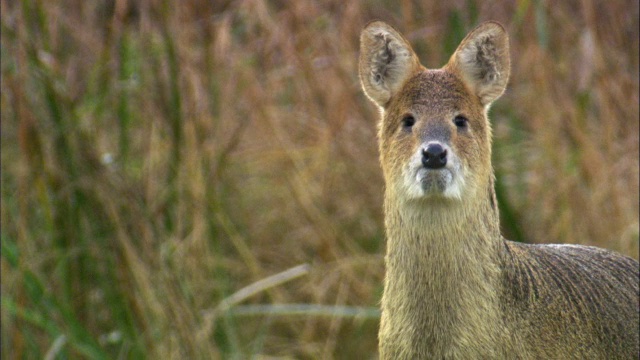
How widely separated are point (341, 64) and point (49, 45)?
1.94m

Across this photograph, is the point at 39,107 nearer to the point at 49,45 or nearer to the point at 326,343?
the point at 49,45

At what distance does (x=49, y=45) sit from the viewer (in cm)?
731

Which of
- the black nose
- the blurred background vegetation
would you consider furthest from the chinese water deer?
the blurred background vegetation

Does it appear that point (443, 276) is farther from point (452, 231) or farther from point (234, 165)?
point (234, 165)

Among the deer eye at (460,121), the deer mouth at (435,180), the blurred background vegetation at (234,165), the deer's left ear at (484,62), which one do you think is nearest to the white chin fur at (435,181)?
the deer mouth at (435,180)

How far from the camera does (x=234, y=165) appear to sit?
8.47 meters

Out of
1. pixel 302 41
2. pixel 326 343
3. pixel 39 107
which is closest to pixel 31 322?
pixel 39 107

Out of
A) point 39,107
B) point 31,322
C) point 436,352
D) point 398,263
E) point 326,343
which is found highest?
Answer: point 39,107

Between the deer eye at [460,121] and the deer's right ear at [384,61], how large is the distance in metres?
0.32

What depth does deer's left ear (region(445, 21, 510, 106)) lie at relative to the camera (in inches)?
181

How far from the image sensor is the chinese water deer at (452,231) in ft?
14.1

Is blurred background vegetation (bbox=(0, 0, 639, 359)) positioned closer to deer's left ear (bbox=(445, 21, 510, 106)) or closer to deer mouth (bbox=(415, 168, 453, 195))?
deer's left ear (bbox=(445, 21, 510, 106))

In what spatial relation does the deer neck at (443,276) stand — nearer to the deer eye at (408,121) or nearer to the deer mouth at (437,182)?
the deer mouth at (437,182)

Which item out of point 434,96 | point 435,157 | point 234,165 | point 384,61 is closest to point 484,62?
point 434,96
